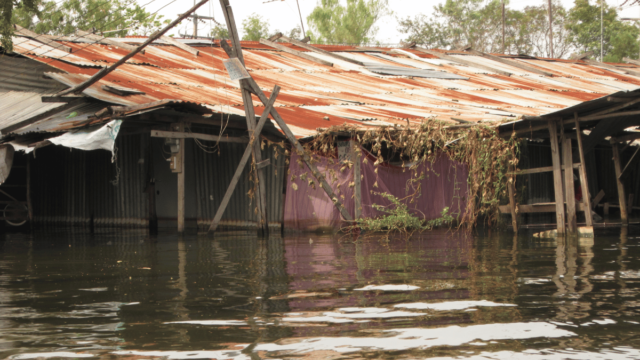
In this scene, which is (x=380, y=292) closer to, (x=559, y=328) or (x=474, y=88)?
(x=559, y=328)

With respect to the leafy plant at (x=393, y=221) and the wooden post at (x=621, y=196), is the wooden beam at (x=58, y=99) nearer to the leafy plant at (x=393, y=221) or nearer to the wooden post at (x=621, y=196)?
the leafy plant at (x=393, y=221)

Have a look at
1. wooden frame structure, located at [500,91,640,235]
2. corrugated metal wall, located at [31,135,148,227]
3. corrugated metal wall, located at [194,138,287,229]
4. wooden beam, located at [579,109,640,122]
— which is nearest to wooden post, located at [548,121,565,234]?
wooden frame structure, located at [500,91,640,235]

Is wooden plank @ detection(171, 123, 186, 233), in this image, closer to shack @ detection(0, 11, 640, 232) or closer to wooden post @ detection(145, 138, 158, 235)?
shack @ detection(0, 11, 640, 232)

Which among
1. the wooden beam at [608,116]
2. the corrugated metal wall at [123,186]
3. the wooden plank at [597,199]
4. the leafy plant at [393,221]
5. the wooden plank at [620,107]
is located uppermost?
the wooden plank at [620,107]

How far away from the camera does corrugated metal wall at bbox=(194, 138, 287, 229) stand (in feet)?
46.4

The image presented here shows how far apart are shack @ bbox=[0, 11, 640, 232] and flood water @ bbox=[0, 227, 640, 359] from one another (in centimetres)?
335

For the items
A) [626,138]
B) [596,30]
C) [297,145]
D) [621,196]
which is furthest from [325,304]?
[596,30]

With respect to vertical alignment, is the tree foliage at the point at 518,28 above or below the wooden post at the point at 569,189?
above

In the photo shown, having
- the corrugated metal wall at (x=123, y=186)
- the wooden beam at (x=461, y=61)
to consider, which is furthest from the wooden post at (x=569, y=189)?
the wooden beam at (x=461, y=61)

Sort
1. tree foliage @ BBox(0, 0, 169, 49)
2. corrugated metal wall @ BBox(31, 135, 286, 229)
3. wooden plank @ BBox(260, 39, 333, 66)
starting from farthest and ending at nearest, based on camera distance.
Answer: tree foliage @ BBox(0, 0, 169, 49) → wooden plank @ BBox(260, 39, 333, 66) → corrugated metal wall @ BBox(31, 135, 286, 229)

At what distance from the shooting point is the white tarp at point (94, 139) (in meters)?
12.1

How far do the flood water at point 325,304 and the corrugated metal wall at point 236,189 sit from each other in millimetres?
4478

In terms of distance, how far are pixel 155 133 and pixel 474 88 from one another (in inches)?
359

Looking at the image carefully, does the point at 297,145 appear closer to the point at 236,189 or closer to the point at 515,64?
the point at 236,189
